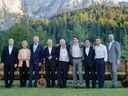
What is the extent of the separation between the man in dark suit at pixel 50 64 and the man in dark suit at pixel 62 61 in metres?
0.18

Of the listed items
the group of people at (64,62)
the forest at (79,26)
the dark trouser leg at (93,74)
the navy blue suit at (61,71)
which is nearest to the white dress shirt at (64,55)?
the group of people at (64,62)

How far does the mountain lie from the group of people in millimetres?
17284

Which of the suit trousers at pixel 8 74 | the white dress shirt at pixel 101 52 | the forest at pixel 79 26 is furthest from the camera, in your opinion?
the forest at pixel 79 26

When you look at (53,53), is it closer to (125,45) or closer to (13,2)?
(125,45)

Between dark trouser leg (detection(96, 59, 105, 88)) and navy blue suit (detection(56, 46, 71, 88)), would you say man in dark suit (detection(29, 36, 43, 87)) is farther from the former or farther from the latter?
dark trouser leg (detection(96, 59, 105, 88))

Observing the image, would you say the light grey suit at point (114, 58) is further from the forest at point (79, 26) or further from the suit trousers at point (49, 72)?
the forest at point (79, 26)

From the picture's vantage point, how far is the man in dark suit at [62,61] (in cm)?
2141

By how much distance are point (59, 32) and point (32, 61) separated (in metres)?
15.1

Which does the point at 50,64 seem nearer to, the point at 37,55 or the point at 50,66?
the point at 50,66

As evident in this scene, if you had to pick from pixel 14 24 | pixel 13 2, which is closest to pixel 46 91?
pixel 14 24

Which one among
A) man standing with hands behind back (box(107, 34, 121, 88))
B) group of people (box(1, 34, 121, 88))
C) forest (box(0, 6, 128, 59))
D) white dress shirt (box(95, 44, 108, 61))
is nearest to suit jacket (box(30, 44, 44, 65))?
group of people (box(1, 34, 121, 88))

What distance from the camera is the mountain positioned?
39500mm

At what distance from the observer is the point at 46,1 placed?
4038 cm

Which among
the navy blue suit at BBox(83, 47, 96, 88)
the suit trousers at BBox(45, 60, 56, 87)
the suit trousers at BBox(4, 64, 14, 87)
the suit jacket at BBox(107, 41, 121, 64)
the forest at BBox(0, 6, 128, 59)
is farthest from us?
the forest at BBox(0, 6, 128, 59)
